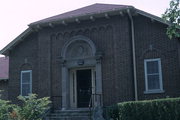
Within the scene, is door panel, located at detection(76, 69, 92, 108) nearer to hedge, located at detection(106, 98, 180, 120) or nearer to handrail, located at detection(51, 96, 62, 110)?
handrail, located at detection(51, 96, 62, 110)

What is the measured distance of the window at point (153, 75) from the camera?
57.6ft

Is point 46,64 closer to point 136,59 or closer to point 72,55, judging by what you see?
point 72,55

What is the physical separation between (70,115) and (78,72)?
3.27 m

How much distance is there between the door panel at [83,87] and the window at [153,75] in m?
3.45

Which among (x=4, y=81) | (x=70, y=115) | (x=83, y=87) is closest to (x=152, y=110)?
(x=70, y=115)

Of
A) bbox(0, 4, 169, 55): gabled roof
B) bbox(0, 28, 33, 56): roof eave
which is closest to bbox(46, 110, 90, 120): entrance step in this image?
bbox(0, 4, 169, 55): gabled roof

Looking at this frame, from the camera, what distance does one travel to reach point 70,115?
57.4 feet

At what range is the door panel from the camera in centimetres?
1956

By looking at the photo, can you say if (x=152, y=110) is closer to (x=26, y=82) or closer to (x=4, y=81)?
(x=26, y=82)

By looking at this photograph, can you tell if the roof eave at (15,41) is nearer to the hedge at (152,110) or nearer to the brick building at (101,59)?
the brick building at (101,59)

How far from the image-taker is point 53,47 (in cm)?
2023

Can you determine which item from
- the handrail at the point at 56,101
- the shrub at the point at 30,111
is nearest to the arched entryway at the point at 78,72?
the handrail at the point at 56,101

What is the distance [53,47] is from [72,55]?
138cm


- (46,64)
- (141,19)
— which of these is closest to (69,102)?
(46,64)
